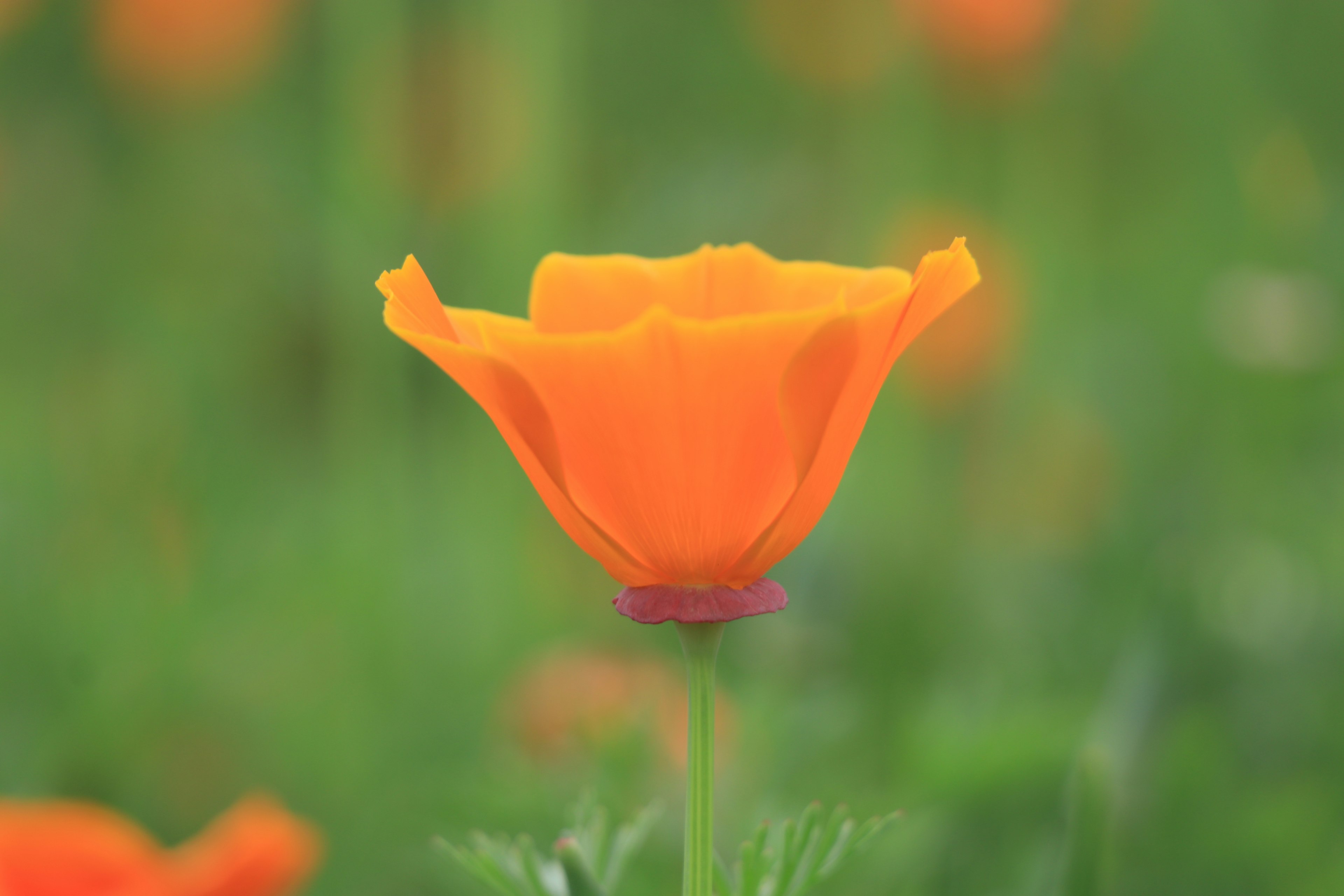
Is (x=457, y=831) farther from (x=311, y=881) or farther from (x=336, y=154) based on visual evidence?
(x=336, y=154)

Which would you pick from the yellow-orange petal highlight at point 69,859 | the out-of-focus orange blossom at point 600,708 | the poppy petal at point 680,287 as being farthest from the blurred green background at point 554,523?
the poppy petal at point 680,287

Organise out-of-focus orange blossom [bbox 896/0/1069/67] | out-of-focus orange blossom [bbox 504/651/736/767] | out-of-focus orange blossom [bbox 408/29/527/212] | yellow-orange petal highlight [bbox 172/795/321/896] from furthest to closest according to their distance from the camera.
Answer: out-of-focus orange blossom [bbox 896/0/1069/67], out-of-focus orange blossom [bbox 408/29/527/212], out-of-focus orange blossom [bbox 504/651/736/767], yellow-orange petal highlight [bbox 172/795/321/896]

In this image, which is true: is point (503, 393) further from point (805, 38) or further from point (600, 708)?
point (805, 38)

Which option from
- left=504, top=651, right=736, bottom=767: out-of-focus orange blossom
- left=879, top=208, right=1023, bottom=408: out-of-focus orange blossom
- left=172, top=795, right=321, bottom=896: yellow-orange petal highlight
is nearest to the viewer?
left=172, top=795, right=321, bottom=896: yellow-orange petal highlight

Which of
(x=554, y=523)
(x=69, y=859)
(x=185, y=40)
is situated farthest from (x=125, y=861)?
(x=185, y=40)

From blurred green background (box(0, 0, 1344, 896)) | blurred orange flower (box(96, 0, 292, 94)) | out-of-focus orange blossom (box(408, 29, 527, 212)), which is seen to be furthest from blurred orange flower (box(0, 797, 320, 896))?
blurred orange flower (box(96, 0, 292, 94))

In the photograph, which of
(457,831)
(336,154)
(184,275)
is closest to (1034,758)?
(457,831)

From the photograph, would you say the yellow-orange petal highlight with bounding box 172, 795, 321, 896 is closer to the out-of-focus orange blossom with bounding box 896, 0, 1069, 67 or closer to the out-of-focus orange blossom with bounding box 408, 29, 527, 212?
the out-of-focus orange blossom with bounding box 408, 29, 527, 212
